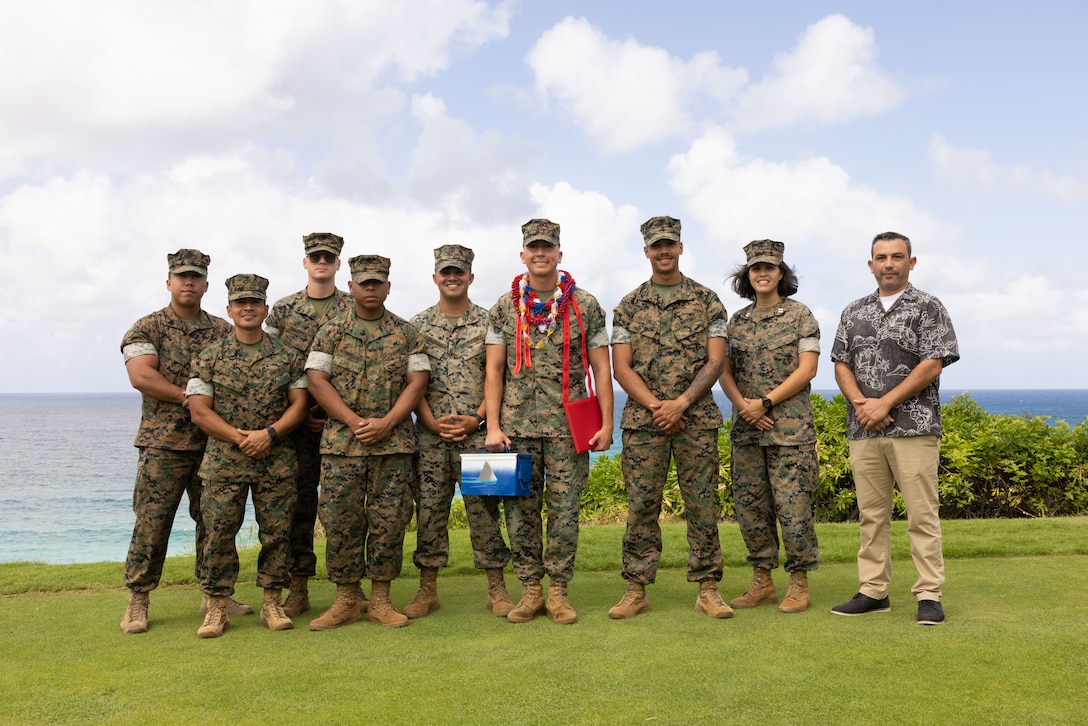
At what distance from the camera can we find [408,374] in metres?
5.25

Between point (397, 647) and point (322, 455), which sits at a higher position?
point (322, 455)

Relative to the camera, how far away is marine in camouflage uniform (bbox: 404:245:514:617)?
541 centimetres

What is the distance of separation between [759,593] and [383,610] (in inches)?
97.8

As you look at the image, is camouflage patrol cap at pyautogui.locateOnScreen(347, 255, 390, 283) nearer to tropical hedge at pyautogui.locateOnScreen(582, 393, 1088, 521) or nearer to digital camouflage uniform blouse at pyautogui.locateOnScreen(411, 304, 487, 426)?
digital camouflage uniform blouse at pyautogui.locateOnScreen(411, 304, 487, 426)

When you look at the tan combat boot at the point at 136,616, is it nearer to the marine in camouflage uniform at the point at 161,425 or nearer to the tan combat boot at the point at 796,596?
the marine in camouflage uniform at the point at 161,425

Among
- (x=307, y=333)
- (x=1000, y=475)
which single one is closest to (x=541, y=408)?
(x=307, y=333)

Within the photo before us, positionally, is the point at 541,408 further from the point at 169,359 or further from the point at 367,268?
the point at 169,359

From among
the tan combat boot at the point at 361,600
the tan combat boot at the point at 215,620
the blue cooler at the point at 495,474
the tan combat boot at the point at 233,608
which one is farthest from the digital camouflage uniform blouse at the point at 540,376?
the tan combat boot at the point at 233,608

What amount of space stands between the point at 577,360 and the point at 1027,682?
2.97 m

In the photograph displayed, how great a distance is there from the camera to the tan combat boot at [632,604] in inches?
199

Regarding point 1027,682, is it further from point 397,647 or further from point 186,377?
point 186,377

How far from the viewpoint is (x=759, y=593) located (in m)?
5.39

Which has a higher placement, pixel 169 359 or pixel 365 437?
pixel 169 359

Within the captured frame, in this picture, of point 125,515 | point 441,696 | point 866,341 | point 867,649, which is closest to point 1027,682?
point 867,649
